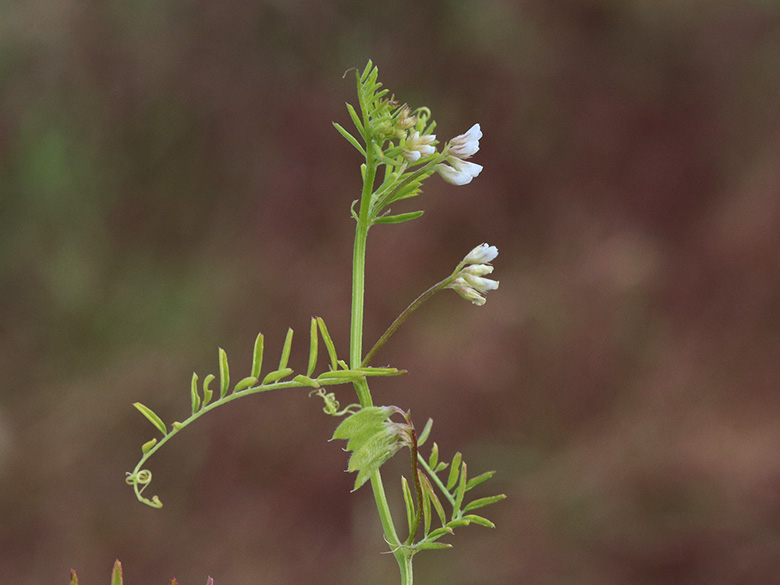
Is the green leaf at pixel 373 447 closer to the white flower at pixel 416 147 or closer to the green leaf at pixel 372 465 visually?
the green leaf at pixel 372 465

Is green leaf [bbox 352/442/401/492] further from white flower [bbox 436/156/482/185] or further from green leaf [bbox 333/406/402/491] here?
white flower [bbox 436/156/482/185]

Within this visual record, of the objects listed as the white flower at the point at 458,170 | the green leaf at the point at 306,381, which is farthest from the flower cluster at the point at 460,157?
the green leaf at the point at 306,381

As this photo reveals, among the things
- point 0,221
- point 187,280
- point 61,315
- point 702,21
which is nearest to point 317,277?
point 187,280

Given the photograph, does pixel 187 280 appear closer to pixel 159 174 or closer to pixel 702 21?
pixel 159 174

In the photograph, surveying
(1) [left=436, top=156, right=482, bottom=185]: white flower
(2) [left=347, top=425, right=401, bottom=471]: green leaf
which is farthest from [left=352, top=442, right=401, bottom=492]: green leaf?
(1) [left=436, top=156, right=482, bottom=185]: white flower

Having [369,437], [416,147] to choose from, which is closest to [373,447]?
[369,437]
